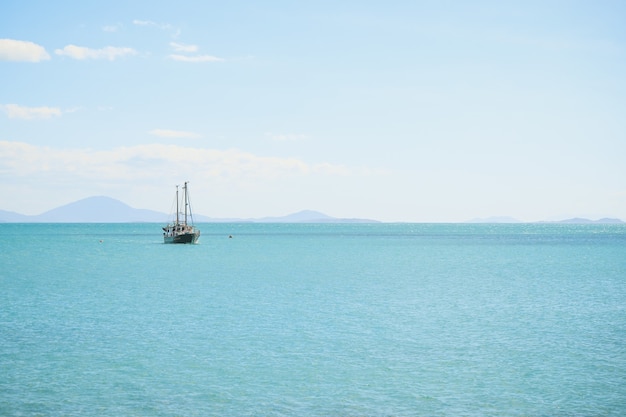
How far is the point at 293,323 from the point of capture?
106 ft

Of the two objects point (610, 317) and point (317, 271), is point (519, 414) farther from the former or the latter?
point (317, 271)

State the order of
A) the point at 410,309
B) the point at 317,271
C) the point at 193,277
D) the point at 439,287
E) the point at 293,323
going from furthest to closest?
the point at 317,271 < the point at 193,277 < the point at 439,287 < the point at 410,309 < the point at 293,323

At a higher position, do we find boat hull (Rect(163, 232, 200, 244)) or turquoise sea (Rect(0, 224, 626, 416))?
boat hull (Rect(163, 232, 200, 244))

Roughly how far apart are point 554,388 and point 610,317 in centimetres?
1598

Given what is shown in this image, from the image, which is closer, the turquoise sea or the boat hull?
the turquoise sea

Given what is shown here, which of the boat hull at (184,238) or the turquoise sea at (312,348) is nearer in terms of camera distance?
the turquoise sea at (312,348)

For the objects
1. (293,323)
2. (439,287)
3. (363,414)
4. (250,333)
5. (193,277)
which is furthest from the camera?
(193,277)

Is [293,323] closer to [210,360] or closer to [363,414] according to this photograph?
[210,360]

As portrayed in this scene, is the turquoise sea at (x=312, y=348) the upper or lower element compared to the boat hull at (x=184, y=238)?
lower

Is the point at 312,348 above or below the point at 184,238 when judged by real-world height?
below

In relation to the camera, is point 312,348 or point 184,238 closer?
point 312,348

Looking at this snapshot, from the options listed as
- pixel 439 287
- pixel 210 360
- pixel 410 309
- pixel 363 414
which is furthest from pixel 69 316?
pixel 439 287

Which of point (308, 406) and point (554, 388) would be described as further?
point (554, 388)

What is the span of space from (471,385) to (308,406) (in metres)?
5.91
